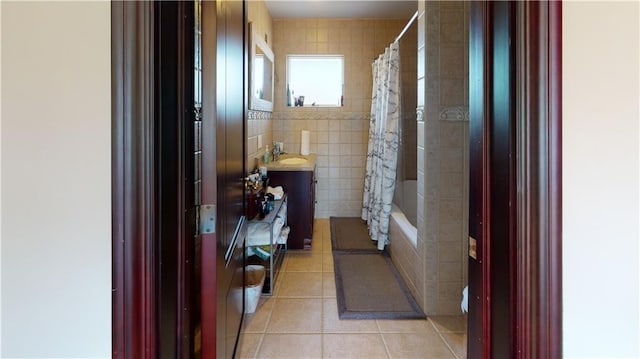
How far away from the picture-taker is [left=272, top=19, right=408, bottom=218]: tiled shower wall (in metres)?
5.30

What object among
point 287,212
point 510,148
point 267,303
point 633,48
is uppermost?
point 633,48

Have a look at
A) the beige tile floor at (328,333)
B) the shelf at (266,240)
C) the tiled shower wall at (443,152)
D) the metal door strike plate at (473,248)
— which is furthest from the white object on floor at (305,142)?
the metal door strike plate at (473,248)

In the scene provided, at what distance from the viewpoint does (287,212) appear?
4.02 meters

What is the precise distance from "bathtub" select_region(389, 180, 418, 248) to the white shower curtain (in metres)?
0.14

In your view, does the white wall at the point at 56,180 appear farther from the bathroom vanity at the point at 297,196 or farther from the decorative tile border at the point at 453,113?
the bathroom vanity at the point at 297,196

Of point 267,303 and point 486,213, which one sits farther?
point 267,303

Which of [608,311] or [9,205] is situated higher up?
[9,205]

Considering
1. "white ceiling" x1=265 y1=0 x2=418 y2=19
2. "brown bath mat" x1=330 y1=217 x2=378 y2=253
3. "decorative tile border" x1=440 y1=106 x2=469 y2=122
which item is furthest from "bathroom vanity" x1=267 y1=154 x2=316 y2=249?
"white ceiling" x1=265 y1=0 x2=418 y2=19

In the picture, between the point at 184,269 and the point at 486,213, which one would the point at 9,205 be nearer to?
the point at 184,269

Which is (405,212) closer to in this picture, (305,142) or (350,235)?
(350,235)

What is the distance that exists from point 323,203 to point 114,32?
4.69 metres

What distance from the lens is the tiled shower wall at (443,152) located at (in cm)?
262

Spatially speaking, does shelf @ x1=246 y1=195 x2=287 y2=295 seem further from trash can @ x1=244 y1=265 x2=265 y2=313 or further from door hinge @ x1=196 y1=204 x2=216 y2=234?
door hinge @ x1=196 y1=204 x2=216 y2=234

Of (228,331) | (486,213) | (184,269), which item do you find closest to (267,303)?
(228,331)
